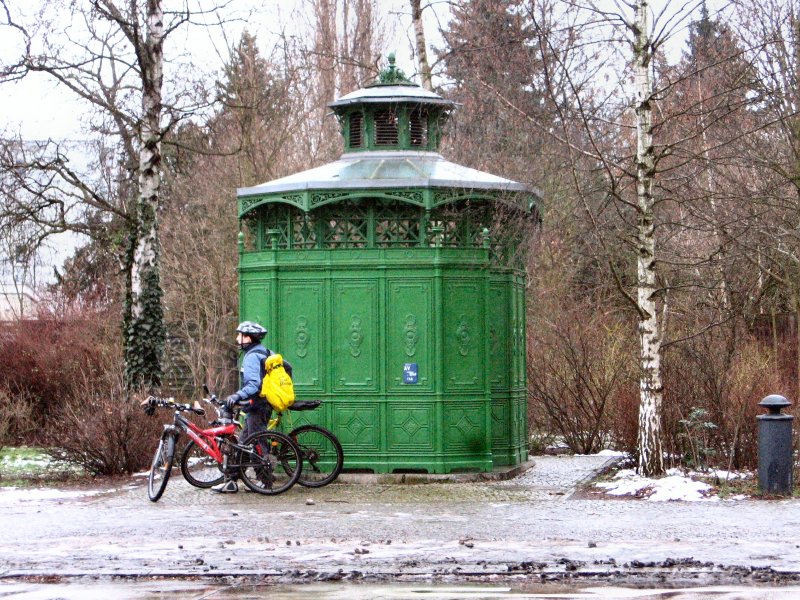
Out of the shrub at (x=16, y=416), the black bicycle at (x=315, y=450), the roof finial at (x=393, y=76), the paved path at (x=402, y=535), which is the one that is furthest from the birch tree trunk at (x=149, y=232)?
the black bicycle at (x=315, y=450)

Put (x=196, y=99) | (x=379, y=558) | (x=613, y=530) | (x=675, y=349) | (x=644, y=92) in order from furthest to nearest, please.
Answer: (x=196, y=99), (x=675, y=349), (x=644, y=92), (x=613, y=530), (x=379, y=558)

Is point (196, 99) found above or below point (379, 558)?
above

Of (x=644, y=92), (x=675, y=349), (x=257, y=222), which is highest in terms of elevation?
(x=644, y=92)

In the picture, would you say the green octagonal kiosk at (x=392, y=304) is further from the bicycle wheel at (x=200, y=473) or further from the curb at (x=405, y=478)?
the bicycle wheel at (x=200, y=473)

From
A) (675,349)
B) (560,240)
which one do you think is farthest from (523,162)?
(675,349)

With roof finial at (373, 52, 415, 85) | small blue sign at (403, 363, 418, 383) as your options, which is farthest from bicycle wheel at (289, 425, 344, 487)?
roof finial at (373, 52, 415, 85)

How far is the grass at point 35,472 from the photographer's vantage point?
18.6m

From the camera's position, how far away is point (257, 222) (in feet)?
59.5

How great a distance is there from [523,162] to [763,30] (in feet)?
21.5

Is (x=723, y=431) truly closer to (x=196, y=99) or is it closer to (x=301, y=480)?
(x=301, y=480)

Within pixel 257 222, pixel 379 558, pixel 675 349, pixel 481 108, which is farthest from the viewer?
pixel 481 108

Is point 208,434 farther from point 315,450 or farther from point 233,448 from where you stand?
point 315,450

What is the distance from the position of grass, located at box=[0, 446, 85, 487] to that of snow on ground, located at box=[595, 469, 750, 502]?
22.9ft

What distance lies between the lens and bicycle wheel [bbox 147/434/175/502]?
15.6 meters
